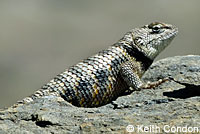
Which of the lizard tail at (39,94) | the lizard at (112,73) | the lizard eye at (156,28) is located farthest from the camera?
the lizard eye at (156,28)

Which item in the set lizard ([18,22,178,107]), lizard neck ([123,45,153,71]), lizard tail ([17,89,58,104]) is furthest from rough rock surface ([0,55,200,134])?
lizard neck ([123,45,153,71])

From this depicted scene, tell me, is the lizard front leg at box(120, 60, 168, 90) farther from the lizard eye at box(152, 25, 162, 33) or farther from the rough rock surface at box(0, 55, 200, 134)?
the lizard eye at box(152, 25, 162, 33)

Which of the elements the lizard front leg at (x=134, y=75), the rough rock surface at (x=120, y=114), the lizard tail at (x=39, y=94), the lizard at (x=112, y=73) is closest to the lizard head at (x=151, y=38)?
the lizard at (x=112, y=73)

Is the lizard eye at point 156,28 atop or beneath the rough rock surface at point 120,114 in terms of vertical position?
atop

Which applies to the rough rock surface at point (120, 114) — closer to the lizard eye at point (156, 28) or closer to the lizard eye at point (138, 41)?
the lizard eye at point (138, 41)

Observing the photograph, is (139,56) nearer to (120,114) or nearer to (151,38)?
(151,38)

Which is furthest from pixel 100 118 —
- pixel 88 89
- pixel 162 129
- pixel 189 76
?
pixel 189 76

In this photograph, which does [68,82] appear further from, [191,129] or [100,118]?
[191,129]
